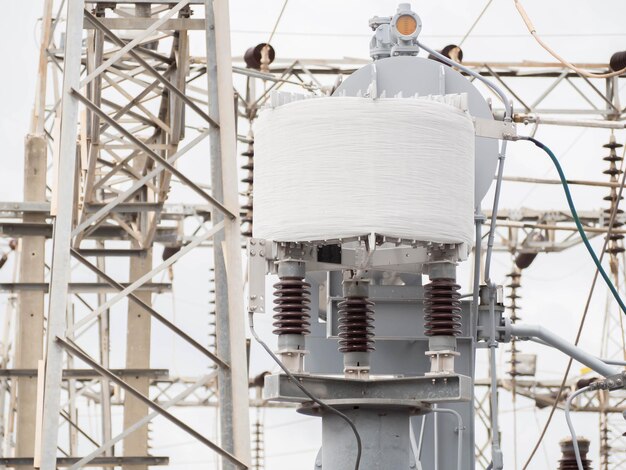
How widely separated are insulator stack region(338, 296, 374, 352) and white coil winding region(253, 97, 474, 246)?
670mm

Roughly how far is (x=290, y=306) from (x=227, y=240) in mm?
2233

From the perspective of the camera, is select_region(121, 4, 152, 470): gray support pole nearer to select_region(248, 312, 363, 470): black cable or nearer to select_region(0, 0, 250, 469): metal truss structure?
select_region(0, 0, 250, 469): metal truss structure

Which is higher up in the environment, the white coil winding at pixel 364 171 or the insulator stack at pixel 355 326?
the white coil winding at pixel 364 171

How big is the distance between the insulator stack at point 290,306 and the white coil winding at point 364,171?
0.80 feet

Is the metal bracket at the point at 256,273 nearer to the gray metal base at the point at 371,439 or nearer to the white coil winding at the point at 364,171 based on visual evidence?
the white coil winding at the point at 364,171

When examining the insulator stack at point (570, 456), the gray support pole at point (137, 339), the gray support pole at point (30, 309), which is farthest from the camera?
the gray support pole at point (137, 339)

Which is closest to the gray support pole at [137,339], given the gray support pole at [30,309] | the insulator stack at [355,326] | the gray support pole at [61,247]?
the gray support pole at [30,309]

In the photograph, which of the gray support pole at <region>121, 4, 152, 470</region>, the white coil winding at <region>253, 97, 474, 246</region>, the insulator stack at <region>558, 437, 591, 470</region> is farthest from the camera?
the gray support pole at <region>121, 4, 152, 470</region>

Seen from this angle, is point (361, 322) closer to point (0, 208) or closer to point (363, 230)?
point (363, 230)

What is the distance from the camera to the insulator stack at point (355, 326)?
7.60m

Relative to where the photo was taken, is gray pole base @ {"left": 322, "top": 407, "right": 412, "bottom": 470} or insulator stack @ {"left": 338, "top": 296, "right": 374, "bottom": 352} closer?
gray pole base @ {"left": 322, "top": 407, "right": 412, "bottom": 470}

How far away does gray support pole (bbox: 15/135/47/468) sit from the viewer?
18938 millimetres

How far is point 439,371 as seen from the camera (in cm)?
722

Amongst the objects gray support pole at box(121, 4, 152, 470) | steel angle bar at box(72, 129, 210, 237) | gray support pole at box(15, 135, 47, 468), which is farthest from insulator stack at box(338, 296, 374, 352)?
gray support pole at box(121, 4, 152, 470)
